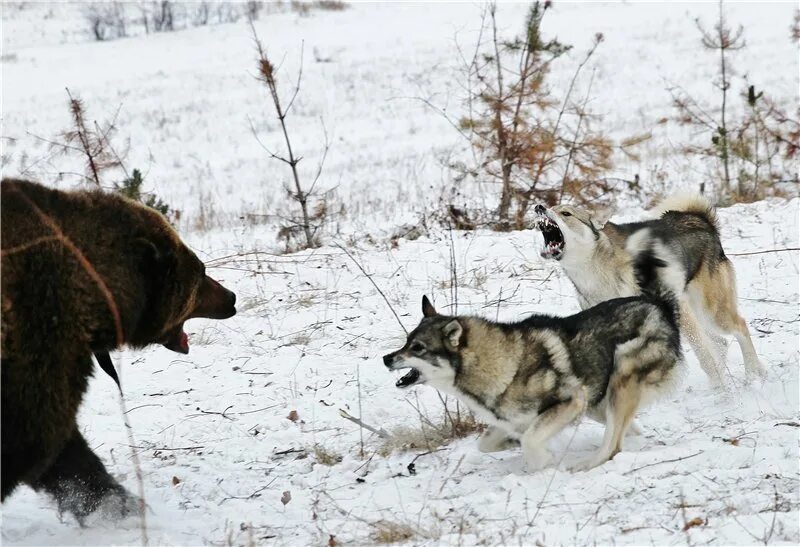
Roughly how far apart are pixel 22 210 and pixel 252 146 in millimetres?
20265

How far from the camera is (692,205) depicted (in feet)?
24.5

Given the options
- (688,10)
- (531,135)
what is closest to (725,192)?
(531,135)

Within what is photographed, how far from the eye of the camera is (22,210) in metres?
4.04

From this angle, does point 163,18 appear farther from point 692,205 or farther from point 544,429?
point 544,429

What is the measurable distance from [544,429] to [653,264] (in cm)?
234

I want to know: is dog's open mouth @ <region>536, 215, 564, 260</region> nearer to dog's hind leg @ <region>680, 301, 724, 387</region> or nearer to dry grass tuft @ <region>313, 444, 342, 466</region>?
dog's hind leg @ <region>680, 301, 724, 387</region>

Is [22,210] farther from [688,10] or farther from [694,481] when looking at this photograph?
[688,10]

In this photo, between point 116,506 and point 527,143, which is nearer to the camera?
point 116,506

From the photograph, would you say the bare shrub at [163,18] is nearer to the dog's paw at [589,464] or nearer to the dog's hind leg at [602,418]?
the dog's hind leg at [602,418]

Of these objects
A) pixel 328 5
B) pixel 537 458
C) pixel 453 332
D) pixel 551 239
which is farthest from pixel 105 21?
pixel 537 458

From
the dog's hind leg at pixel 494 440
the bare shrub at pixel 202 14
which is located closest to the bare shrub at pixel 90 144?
the dog's hind leg at pixel 494 440

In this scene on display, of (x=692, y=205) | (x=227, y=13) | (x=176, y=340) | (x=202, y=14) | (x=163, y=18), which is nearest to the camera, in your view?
(x=176, y=340)

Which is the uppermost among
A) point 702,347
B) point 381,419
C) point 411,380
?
point 411,380

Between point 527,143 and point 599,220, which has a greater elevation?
point 527,143
